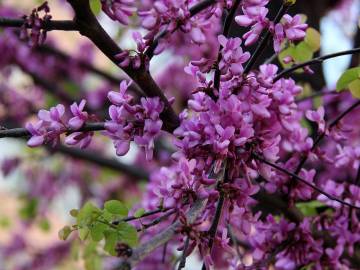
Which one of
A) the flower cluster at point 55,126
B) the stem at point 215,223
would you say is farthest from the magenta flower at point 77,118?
the stem at point 215,223

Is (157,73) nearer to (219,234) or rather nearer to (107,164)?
(107,164)

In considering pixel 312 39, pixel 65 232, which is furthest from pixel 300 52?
pixel 65 232

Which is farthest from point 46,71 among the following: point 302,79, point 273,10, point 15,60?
point 273,10

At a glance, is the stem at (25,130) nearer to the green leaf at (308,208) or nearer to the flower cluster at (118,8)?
the flower cluster at (118,8)

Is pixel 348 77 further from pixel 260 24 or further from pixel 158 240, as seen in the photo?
pixel 158 240

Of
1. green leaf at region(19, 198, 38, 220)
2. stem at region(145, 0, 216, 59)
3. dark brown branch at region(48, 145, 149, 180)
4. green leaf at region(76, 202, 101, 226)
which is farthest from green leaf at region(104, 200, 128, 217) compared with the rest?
green leaf at region(19, 198, 38, 220)

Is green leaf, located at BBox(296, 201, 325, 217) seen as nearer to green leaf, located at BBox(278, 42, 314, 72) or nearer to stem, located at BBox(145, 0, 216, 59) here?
green leaf, located at BBox(278, 42, 314, 72)

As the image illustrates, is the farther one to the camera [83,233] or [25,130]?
[83,233]
